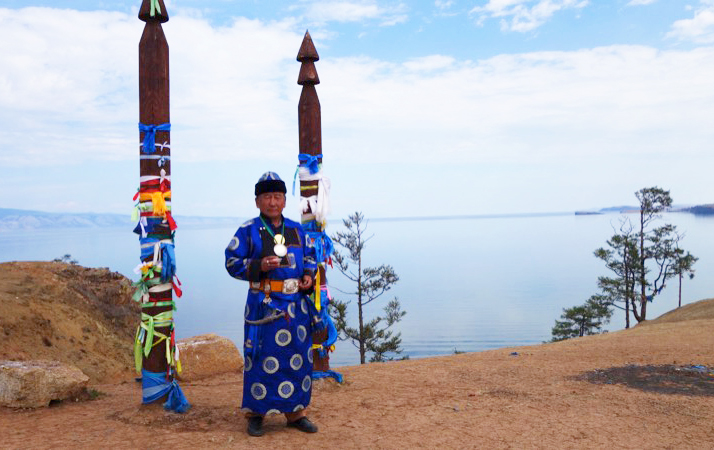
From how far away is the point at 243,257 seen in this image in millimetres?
4785

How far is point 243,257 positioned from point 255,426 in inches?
57.6

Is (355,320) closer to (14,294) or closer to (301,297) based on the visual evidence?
(14,294)

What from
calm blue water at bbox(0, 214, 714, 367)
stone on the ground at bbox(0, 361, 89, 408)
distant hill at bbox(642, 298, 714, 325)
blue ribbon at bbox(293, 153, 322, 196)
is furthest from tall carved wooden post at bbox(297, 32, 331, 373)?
calm blue water at bbox(0, 214, 714, 367)

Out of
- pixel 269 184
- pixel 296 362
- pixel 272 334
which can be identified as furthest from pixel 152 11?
pixel 296 362

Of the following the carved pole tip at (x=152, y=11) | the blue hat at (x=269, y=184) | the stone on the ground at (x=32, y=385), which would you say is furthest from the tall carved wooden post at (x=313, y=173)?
the stone on the ground at (x=32, y=385)

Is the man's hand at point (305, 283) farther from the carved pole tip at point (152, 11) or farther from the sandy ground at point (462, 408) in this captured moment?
the carved pole tip at point (152, 11)

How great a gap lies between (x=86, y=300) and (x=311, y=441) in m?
10.9

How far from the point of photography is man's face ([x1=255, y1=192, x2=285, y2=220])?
4832mm

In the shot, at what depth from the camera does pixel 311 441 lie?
460cm

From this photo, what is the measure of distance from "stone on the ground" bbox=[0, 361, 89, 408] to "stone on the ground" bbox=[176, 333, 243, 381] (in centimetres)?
169

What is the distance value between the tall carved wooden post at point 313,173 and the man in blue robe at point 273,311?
5.19ft

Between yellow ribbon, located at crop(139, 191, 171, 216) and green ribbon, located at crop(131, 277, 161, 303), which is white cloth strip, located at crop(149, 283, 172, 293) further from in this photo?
yellow ribbon, located at crop(139, 191, 171, 216)

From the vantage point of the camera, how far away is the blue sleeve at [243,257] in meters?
4.65

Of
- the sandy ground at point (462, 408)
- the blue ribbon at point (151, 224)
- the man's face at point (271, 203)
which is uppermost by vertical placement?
the man's face at point (271, 203)
